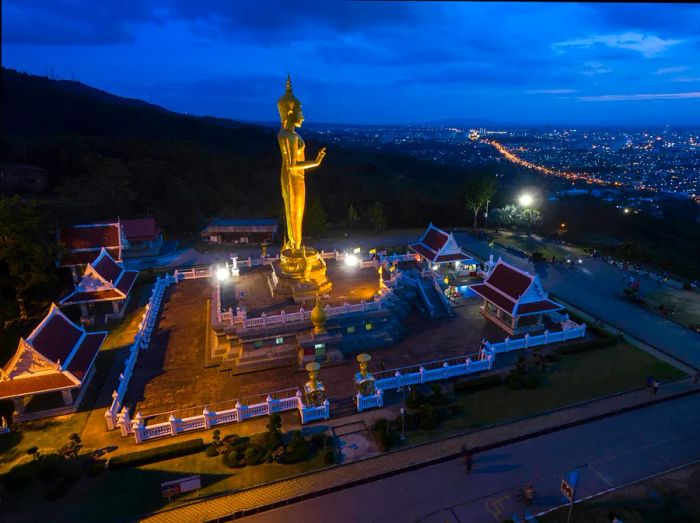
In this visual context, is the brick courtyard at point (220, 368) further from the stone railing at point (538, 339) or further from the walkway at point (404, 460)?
the walkway at point (404, 460)

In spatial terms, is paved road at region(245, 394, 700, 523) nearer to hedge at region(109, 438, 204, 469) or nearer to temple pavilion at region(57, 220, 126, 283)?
hedge at region(109, 438, 204, 469)

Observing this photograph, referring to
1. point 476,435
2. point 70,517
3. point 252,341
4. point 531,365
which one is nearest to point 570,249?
point 531,365

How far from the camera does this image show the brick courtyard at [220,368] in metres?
21.3

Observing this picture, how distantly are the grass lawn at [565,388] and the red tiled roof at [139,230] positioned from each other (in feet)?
126

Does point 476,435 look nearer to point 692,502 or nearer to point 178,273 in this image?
point 692,502

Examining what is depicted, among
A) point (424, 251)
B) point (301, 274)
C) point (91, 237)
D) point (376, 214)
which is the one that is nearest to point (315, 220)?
point (376, 214)

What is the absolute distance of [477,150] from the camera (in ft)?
632

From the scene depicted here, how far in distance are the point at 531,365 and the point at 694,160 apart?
160747mm

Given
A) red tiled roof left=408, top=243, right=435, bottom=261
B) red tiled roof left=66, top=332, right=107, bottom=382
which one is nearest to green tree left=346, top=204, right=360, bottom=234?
red tiled roof left=408, top=243, right=435, bottom=261

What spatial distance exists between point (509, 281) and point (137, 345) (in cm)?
2432

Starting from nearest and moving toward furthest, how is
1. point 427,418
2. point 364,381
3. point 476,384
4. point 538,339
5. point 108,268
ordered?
point 427,418 < point 364,381 < point 476,384 < point 538,339 < point 108,268

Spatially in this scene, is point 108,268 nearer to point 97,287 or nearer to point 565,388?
point 97,287

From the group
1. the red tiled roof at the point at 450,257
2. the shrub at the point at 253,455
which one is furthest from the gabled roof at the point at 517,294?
the shrub at the point at 253,455

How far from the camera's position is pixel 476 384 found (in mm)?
21641
